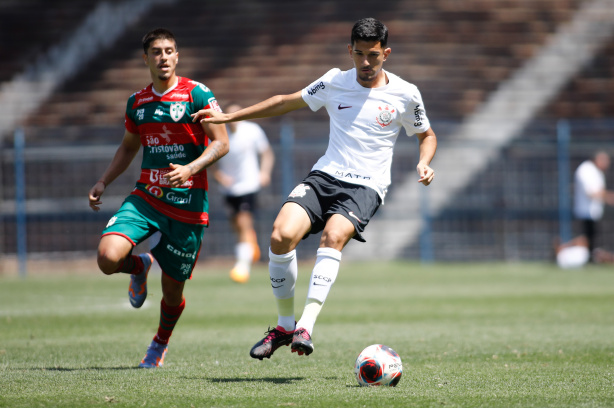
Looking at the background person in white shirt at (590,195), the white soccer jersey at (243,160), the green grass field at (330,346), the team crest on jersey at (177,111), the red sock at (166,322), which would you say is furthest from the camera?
the background person in white shirt at (590,195)

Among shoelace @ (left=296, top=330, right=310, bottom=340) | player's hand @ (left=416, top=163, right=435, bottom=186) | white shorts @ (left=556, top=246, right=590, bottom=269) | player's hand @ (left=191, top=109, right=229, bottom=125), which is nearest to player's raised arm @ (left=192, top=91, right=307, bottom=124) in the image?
player's hand @ (left=191, top=109, right=229, bottom=125)

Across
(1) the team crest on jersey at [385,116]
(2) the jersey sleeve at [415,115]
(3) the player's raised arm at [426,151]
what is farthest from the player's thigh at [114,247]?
(2) the jersey sleeve at [415,115]

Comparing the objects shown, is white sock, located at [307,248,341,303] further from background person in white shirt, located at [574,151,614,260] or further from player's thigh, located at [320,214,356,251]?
background person in white shirt, located at [574,151,614,260]

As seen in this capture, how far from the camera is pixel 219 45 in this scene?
73.6 feet

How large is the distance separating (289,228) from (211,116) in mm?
982

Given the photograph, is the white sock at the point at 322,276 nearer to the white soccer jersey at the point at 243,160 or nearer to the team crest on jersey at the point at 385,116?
the team crest on jersey at the point at 385,116

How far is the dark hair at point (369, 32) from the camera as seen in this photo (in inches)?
228

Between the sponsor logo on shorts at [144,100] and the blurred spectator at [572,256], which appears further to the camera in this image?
the blurred spectator at [572,256]

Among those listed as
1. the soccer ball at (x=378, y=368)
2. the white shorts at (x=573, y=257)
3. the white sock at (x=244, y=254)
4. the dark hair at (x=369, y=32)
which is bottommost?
the white shorts at (x=573, y=257)

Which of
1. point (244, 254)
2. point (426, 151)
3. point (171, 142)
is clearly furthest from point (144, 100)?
point (244, 254)

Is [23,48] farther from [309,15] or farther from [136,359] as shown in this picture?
[136,359]

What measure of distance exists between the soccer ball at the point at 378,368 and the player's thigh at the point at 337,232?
0.81m

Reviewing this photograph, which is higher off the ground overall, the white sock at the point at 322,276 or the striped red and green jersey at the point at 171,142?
the striped red and green jersey at the point at 171,142

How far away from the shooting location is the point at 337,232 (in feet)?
18.7
